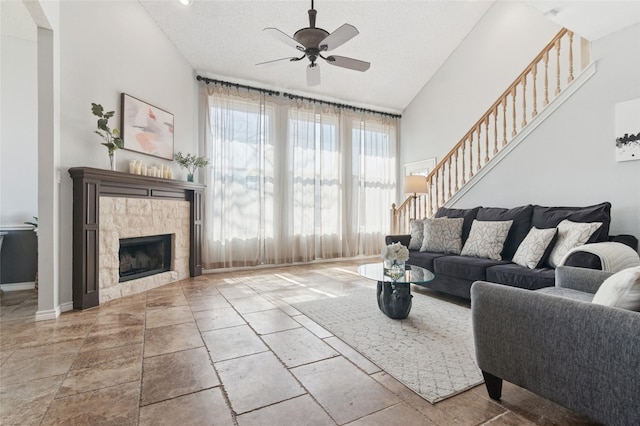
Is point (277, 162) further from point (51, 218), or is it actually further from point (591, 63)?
point (591, 63)

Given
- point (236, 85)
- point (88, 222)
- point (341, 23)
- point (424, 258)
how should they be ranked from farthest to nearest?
point (236, 85) < point (341, 23) < point (424, 258) < point (88, 222)

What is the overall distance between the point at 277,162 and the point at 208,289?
257 cm

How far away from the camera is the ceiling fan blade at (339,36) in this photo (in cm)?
266

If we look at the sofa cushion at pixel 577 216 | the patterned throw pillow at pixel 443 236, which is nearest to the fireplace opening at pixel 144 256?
the patterned throw pillow at pixel 443 236

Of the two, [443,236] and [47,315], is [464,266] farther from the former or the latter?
[47,315]

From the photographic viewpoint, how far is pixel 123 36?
374 cm

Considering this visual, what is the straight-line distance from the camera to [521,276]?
276 cm

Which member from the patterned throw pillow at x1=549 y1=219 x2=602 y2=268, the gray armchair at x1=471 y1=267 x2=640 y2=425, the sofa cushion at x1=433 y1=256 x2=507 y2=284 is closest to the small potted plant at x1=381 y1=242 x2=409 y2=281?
the sofa cushion at x1=433 y1=256 x2=507 y2=284

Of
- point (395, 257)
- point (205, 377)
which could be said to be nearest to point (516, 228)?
point (395, 257)

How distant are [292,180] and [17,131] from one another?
3.85 m

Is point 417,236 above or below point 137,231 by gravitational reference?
below

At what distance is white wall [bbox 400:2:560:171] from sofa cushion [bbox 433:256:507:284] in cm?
318

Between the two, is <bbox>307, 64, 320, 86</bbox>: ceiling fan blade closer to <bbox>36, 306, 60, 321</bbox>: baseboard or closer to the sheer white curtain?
the sheer white curtain

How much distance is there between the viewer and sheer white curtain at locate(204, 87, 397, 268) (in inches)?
201
